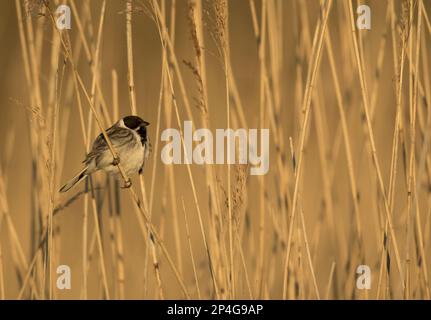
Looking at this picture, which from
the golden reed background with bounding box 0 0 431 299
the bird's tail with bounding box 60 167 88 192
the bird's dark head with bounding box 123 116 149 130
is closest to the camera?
the golden reed background with bounding box 0 0 431 299

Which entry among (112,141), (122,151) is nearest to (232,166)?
(122,151)

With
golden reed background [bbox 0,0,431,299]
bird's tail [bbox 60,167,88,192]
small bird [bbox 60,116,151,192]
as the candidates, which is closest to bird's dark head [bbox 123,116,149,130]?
small bird [bbox 60,116,151,192]

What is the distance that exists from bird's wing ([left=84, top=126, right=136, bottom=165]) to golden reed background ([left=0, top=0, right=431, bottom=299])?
0.09 metres

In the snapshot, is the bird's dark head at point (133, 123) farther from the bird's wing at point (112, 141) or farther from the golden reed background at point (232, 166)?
the golden reed background at point (232, 166)

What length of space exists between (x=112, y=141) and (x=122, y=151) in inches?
5.2

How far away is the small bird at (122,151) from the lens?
4.12 metres

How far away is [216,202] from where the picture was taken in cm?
337

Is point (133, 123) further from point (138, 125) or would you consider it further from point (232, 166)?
point (232, 166)

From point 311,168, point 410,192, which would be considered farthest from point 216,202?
point 311,168

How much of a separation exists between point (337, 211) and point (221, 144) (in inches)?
35.3

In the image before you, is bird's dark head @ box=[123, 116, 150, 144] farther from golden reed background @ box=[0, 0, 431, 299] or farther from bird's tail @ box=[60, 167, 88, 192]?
bird's tail @ box=[60, 167, 88, 192]

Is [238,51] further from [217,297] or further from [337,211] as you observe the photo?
[217,297]

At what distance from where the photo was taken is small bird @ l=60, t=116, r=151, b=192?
412cm

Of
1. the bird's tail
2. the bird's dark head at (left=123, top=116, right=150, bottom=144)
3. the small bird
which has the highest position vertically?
the bird's dark head at (left=123, top=116, right=150, bottom=144)
